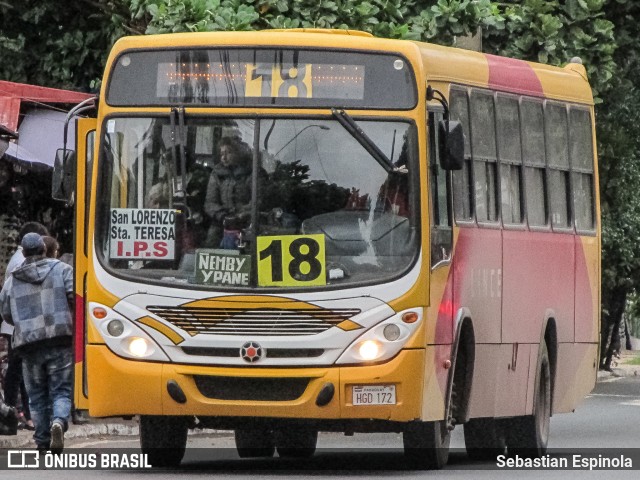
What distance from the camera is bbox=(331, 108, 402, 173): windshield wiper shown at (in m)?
13.7

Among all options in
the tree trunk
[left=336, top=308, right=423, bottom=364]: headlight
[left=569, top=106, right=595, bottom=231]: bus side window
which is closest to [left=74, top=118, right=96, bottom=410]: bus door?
[left=336, top=308, right=423, bottom=364]: headlight

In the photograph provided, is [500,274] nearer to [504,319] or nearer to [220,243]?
[504,319]

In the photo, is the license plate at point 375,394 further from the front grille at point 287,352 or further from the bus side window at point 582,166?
the bus side window at point 582,166

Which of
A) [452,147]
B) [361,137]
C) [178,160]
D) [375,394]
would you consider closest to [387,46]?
[361,137]

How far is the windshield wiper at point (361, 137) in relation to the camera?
13656mm

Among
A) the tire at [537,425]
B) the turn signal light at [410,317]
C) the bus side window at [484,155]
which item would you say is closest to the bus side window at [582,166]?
the tire at [537,425]

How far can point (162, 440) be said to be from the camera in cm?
1461

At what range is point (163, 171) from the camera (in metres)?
13.7

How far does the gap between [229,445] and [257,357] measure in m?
5.52

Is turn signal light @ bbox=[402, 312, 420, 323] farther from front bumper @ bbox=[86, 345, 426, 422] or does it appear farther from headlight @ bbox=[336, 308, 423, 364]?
front bumper @ bbox=[86, 345, 426, 422]

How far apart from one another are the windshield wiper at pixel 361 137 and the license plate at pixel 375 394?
136 centimetres

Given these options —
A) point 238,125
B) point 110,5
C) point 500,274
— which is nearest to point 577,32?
point 110,5

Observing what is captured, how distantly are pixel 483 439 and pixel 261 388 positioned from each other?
420 cm

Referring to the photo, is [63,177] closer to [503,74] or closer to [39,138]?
[503,74]
